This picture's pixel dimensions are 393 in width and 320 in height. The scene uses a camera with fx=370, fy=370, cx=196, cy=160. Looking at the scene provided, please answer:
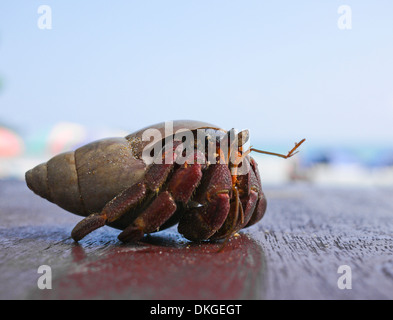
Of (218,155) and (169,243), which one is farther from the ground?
(218,155)

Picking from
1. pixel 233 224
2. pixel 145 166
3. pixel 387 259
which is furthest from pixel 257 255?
pixel 145 166

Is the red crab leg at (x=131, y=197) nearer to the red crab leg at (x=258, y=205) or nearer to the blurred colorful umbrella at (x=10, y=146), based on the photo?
the red crab leg at (x=258, y=205)

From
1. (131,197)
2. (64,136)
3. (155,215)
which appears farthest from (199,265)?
(64,136)

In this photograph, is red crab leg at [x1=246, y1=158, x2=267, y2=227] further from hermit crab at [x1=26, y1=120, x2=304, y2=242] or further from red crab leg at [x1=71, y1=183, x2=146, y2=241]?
red crab leg at [x1=71, y1=183, x2=146, y2=241]

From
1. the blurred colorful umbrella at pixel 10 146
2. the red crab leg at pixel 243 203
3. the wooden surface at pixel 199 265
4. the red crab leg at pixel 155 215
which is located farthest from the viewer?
the blurred colorful umbrella at pixel 10 146

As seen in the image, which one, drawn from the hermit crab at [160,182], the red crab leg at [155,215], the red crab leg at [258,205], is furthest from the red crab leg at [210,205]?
the red crab leg at [258,205]

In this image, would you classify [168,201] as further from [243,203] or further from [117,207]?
[243,203]
